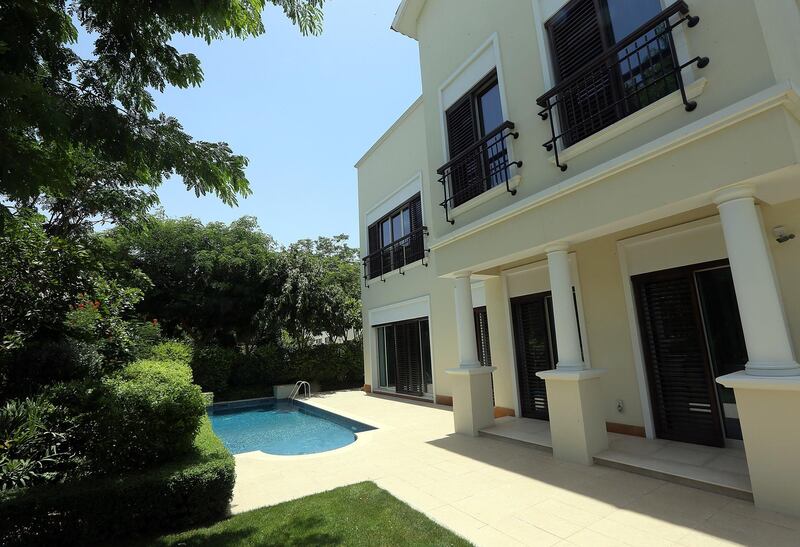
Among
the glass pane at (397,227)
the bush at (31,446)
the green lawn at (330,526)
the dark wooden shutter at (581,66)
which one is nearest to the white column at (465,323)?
the dark wooden shutter at (581,66)

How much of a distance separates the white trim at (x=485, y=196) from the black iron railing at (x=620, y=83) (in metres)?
0.79

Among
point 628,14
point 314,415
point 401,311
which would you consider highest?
point 628,14

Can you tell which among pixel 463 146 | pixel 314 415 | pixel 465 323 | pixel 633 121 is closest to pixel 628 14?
pixel 633 121

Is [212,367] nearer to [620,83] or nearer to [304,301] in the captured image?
[304,301]

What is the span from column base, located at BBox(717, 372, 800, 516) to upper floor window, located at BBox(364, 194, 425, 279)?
31.4 feet

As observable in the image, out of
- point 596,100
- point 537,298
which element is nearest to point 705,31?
point 596,100

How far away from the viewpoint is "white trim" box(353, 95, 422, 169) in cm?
1315

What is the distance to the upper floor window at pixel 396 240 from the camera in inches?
523

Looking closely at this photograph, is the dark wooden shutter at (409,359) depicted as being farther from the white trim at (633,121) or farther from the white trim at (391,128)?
the white trim at (633,121)

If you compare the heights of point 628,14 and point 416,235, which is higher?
point 628,14

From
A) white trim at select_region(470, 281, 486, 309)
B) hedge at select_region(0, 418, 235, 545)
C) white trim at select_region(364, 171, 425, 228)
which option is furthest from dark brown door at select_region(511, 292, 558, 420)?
hedge at select_region(0, 418, 235, 545)

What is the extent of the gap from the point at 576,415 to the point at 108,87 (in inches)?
280

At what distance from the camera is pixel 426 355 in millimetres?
12969

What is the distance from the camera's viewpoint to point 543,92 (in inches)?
249
